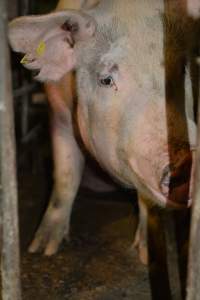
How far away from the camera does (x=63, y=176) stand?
12.1 ft

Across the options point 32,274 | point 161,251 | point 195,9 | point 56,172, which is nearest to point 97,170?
point 56,172

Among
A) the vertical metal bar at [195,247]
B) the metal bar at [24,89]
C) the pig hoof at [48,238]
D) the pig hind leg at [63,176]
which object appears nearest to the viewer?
the vertical metal bar at [195,247]

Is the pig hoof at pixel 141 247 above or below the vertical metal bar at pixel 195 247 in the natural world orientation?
below

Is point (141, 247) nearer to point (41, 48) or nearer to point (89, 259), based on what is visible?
point (89, 259)

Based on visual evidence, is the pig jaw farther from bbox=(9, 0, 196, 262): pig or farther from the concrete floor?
the concrete floor

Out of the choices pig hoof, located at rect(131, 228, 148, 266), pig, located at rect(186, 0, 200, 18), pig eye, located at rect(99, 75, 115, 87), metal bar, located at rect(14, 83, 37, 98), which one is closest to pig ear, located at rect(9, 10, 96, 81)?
pig eye, located at rect(99, 75, 115, 87)

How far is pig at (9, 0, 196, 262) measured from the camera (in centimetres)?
235

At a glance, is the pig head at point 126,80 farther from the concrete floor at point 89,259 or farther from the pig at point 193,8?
the concrete floor at point 89,259

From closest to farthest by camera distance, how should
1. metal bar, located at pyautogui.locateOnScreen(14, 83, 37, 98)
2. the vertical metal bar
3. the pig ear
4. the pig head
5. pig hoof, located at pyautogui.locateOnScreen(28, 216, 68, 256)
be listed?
the vertical metal bar
the pig head
the pig ear
pig hoof, located at pyautogui.locateOnScreen(28, 216, 68, 256)
metal bar, located at pyautogui.locateOnScreen(14, 83, 37, 98)

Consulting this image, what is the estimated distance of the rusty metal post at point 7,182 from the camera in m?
1.63

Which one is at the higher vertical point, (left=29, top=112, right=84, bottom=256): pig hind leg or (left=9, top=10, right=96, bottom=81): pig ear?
(left=9, top=10, right=96, bottom=81): pig ear

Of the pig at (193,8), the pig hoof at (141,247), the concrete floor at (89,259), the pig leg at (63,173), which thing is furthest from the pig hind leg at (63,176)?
the pig at (193,8)

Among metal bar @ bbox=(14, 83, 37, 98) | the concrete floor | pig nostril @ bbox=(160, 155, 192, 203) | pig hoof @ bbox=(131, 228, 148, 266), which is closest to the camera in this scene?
pig nostril @ bbox=(160, 155, 192, 203)

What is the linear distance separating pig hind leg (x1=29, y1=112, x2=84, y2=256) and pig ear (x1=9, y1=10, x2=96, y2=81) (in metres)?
0.62
